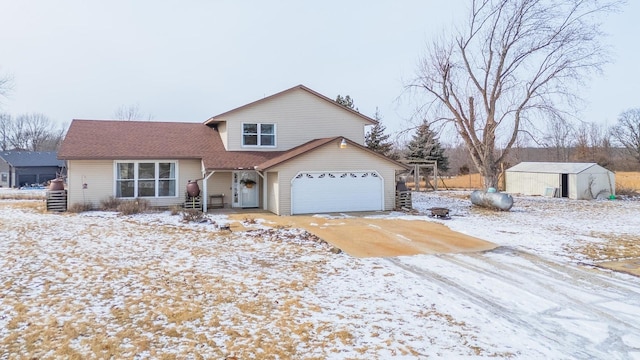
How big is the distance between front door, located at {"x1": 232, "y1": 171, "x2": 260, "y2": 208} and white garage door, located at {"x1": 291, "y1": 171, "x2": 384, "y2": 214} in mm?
3215

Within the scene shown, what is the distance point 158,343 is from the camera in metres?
4.48

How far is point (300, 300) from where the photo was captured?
19.6ft

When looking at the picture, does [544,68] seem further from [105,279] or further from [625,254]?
[105,279]

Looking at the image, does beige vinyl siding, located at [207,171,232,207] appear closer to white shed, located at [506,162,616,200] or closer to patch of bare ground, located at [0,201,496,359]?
patch of bare ground, located at [0,201,496,359]

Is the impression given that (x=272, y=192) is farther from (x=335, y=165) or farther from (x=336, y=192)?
(x=335, y=165)

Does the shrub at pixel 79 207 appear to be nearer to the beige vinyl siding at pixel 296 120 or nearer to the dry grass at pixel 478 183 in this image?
the beige vinyl siding at pixel 296 120

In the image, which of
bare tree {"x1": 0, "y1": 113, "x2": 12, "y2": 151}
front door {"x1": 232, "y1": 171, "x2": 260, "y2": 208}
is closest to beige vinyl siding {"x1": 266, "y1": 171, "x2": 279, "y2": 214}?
front door {"x1": 232, "y1": 171, "x2": 260, "y2": 208}

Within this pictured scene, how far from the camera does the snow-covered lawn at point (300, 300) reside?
176 inches

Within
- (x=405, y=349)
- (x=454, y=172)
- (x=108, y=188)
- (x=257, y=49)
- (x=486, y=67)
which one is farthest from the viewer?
(x=454, y=172)

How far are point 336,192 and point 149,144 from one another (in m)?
9.02

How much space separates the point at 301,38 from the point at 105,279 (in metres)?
A: 15.4

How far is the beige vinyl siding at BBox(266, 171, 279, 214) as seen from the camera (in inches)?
622

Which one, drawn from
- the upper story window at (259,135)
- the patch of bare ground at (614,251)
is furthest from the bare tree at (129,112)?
the patch of bare ground at (614,251)

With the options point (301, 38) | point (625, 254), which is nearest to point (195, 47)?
point (301, 38)
